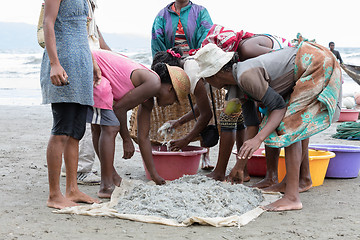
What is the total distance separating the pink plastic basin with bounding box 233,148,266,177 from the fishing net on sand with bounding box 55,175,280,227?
2.79 ft

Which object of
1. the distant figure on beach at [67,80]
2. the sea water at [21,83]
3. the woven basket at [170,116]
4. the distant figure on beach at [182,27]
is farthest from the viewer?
the sea water at [21,83]

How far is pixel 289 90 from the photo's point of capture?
3.41 meters

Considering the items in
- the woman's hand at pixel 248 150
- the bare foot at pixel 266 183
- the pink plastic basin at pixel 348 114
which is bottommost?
the pink plastic basin at pixel 348 114

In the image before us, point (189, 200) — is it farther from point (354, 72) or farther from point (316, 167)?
point (354, 72)

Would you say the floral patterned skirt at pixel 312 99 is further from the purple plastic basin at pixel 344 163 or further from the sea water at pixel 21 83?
the sea water at pixel 21 83

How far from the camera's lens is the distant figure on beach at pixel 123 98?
3.42 m

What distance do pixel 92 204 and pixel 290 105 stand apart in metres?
1.59

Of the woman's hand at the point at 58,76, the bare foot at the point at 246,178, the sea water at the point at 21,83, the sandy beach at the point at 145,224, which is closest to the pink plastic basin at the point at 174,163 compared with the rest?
the sandy beach at the point at 145,224

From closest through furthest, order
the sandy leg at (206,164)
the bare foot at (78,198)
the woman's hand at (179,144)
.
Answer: the bare foot at (78,198), the woman's hand at (179,144), the sandy leg at (206,164)

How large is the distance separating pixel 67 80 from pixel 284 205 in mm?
1685

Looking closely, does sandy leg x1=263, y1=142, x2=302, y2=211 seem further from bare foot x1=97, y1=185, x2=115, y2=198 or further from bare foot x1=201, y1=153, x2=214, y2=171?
bare foot x1=201, y1=153, x2=214, y2=171

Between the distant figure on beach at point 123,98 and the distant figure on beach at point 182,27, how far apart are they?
860 mm

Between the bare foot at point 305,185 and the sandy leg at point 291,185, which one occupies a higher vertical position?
the sandy leg at point 291,185

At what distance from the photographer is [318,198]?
346 cm
